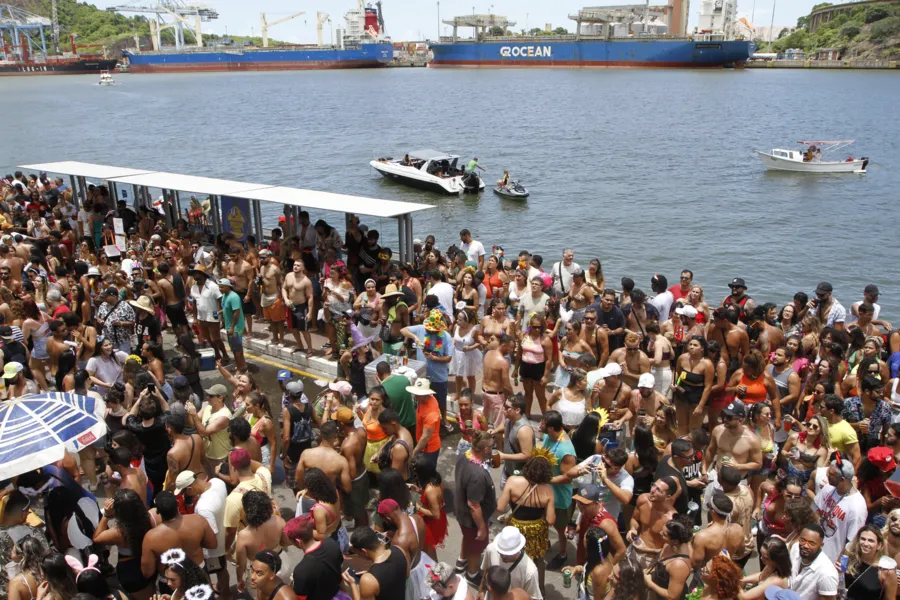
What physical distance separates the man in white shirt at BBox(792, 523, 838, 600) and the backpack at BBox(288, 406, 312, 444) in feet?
13.7

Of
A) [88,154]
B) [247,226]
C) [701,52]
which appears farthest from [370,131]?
[701,52]

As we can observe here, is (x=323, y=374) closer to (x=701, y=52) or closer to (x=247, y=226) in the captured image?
(x=247, y=226)

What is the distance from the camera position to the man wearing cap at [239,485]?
17.4ft

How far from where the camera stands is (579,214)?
2975cm

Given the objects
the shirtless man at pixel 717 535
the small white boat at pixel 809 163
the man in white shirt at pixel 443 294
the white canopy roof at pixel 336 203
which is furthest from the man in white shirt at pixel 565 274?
the small white boat at pixel 809 163

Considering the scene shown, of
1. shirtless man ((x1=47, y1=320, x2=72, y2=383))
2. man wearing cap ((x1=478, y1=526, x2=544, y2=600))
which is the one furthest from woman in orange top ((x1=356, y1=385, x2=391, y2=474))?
shirtless man ((x1=47, y1=320, x2=72, y2=383))

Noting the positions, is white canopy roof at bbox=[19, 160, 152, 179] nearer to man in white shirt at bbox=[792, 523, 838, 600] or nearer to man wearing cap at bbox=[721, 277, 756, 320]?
man wearing cap at bbox=[721, 277, 756, 320]

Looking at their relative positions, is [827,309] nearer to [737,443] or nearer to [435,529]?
[737,443]

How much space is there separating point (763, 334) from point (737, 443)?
260cm

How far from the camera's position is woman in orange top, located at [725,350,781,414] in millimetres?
6922

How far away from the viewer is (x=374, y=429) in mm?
6195

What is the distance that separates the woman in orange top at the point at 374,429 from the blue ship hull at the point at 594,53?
114052 mm

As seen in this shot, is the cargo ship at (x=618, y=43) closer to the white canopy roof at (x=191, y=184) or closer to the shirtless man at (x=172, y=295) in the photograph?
the white canopy roof at (x=191, y=184)

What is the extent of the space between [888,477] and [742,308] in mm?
3733
